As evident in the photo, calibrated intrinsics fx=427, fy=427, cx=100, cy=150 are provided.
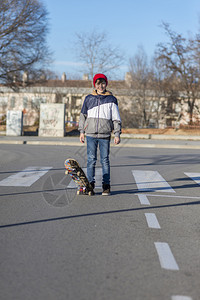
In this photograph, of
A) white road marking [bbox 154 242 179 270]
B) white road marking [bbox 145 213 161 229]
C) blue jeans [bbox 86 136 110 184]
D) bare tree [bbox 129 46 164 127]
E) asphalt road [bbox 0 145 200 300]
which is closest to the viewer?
asphalt road [bbox 0 145 200 300]

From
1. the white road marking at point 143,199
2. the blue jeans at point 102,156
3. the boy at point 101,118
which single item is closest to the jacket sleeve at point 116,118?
the boy at point 101,118

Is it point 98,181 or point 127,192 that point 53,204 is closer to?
point 127,192

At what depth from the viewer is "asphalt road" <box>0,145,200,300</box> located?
3094 millimetres

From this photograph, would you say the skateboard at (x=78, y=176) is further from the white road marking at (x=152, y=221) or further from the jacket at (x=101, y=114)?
the white road marking at (x=152, y=221)

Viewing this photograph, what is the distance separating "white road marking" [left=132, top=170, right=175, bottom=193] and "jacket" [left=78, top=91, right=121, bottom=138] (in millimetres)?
1481

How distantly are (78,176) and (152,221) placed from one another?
71.4 inches

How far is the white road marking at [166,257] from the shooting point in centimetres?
358

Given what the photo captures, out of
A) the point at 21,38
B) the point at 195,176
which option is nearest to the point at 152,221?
the point at 195,176

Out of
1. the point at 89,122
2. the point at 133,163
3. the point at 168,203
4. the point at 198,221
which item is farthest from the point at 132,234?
the point at 133,163

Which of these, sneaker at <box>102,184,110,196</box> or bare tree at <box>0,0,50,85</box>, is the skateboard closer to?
sneaker at <box>102,184,110,196</box>

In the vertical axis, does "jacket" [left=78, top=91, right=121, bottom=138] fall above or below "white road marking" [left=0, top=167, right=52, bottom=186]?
above

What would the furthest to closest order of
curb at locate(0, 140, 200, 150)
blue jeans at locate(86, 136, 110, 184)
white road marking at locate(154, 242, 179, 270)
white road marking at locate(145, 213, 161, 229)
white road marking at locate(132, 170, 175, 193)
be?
curb at locate(0, 140, 200, 150)
white road marking at locate(132, 170, 175, 193)
blue jeans at locate(86, 136, 110, 184)
white road marking at locate(145, 213, 161, 229)
white road marking at locate(154, 242, 179, 270)

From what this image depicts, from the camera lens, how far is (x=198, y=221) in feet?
17.7

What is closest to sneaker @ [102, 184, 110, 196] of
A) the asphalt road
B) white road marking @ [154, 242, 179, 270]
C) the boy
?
the boy
